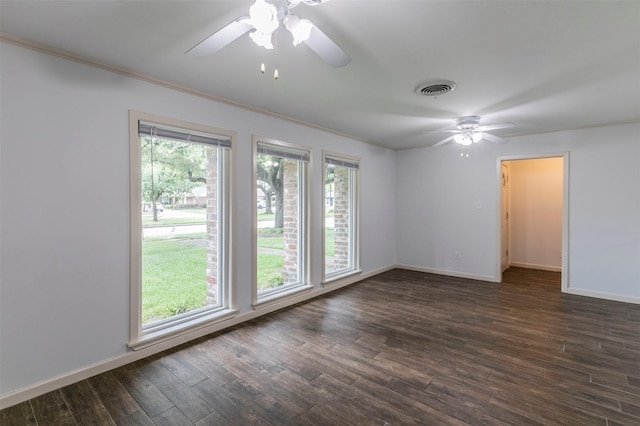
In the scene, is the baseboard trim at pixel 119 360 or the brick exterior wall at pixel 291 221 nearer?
the baseboard trim at pixel 119 360

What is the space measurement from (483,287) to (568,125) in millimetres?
2572

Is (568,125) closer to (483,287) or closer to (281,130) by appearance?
(483,287)

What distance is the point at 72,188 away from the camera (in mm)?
2225

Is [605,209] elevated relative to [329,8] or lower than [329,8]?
lower

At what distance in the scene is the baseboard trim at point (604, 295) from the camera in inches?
156

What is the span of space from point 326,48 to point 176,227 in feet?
7.37

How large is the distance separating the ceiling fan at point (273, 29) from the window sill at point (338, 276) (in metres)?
3.29

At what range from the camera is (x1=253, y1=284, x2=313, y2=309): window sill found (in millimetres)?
3498

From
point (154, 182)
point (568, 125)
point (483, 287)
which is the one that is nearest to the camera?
point (154, 182)

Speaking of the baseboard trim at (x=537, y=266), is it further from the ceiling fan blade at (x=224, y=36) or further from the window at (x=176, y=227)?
the ceiling fan blade at (x=224, y=36)

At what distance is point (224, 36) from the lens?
151 cm

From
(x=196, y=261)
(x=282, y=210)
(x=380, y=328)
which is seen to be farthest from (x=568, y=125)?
(x=196, y=261)

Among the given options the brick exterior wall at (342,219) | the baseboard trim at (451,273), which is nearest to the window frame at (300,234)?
the brick exterior wall at (342,219)

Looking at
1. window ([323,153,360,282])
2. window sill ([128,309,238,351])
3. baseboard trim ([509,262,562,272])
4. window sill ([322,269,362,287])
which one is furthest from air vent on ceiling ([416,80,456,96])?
baseboard trim ([509,262,562,272])
